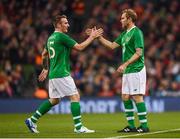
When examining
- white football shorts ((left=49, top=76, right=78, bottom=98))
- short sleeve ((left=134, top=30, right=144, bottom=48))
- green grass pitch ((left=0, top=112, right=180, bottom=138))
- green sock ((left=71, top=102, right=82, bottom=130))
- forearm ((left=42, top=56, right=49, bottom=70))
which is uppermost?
short sleeve ((left=134, top=30, right=144, bottom=48))

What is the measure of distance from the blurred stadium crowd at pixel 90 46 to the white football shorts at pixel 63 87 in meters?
8.58

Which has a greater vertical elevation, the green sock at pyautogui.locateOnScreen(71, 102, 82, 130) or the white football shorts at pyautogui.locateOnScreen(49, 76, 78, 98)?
the white football shorts at pyautogui.locateOnScreen(49, 76, 78, 98)

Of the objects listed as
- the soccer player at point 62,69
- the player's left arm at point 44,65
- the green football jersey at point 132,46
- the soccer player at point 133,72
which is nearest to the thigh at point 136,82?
the soccer player at point 133,72

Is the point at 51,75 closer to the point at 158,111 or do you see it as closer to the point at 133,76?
the point at 133,76

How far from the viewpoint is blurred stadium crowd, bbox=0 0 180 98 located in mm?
24016

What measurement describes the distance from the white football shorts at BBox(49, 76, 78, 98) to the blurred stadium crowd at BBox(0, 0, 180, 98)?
8.58m

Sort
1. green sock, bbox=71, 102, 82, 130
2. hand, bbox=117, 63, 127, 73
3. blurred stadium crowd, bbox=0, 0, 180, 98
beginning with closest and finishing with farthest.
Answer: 1. hand, bbox=117, 63, 127, 73
2. green sock, bbox=71, 102, 82, 130
3. blurred stadium crowd, bbox=0, 0, 180, 98

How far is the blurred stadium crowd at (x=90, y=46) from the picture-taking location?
24.0 meters

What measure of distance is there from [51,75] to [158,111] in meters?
9.60

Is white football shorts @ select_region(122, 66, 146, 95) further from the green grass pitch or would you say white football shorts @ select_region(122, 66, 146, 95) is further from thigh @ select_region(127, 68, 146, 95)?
the green grass pitch

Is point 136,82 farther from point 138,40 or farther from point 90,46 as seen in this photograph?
point 90,46

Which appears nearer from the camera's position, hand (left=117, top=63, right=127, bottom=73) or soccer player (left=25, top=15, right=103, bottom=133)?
hand (left=117, top=63, right=127, bottom=73)

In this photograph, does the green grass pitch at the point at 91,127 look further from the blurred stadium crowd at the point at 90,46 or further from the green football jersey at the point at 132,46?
the blurred stadium crowd at the point at 90,46

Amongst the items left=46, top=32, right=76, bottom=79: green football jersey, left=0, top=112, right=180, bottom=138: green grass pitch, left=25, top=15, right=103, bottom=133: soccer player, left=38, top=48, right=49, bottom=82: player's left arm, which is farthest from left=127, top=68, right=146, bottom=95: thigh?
left=38, top=48, right=49, bottom=82: player's left arm
